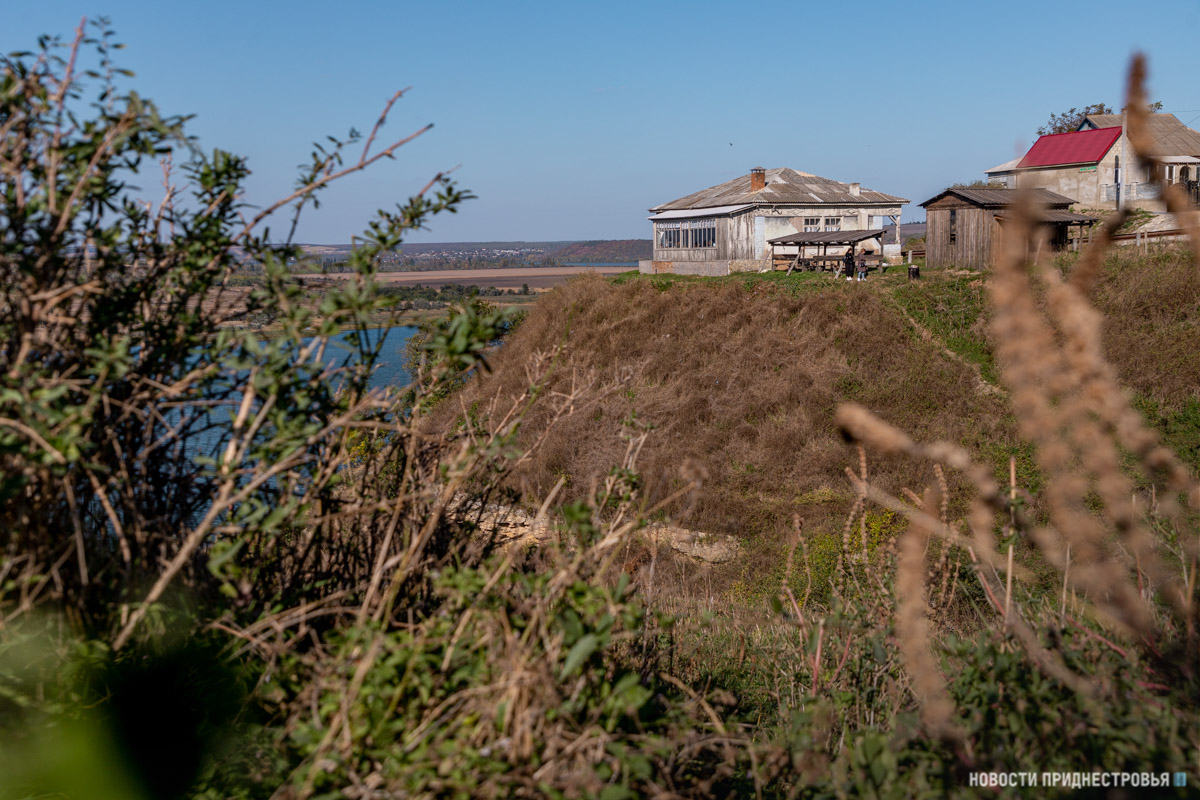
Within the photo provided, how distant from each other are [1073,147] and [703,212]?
1719 centimetres

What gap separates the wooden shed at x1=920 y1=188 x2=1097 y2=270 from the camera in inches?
1113

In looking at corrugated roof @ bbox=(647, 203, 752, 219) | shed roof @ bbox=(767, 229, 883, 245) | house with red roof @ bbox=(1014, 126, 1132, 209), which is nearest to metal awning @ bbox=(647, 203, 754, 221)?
corrugated roof @ bbox=(647, 203, 752, 219)

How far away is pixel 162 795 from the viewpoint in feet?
6.55

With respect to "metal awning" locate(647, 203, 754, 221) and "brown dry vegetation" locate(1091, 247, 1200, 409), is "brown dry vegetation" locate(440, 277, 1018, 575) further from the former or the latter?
"metal awning" locate(647, 203, 754, 221)

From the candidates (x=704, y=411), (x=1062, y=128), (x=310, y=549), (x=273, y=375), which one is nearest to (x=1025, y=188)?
(x=273, y=375)

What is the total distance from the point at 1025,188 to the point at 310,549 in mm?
2442

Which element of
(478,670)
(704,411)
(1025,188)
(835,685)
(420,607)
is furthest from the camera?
(704,411)

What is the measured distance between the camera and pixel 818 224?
124ft

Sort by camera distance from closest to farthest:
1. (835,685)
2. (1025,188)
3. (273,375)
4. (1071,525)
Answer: (1025,188) < (1071,525) < (273,375) < (835,685)

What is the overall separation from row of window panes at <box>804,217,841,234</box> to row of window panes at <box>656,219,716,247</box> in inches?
156

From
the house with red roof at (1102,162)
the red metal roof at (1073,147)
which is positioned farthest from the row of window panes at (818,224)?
the red metal roof at (1073,147)

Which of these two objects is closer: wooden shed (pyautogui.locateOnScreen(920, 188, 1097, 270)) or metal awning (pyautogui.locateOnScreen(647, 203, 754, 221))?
wooden shed (pyautogui.locateOnScreen(920, 188, 1097, 270))

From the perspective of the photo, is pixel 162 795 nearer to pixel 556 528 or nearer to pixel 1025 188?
pixel 556 528

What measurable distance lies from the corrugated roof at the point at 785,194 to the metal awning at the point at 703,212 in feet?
0.95
